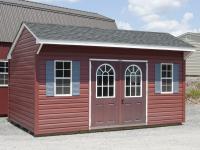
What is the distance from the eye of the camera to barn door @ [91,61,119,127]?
1320cm

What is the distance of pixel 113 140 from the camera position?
38.1 feet

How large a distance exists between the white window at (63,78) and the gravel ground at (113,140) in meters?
1.48

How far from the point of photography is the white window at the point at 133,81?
13.8 metres

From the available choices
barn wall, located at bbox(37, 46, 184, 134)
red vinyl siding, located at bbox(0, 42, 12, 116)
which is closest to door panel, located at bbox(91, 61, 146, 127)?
barn wall, located at bbox(37, 46, 184, 134)

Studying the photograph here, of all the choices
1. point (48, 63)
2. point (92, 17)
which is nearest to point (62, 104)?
point (48, 63)

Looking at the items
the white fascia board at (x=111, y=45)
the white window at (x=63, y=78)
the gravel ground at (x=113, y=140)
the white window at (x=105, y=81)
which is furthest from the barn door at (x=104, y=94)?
the white window at (x=63, y=78)

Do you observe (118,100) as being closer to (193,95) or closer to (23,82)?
(23,82)

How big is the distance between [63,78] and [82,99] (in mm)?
1026

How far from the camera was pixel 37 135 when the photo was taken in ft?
40.0

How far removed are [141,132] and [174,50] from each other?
3473 millimetres

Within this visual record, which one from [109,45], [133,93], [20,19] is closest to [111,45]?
[109,45]

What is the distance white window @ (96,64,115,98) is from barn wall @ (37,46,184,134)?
410mm

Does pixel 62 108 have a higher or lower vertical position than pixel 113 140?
higher

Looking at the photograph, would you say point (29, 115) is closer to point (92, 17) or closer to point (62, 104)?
point (62, 104)
